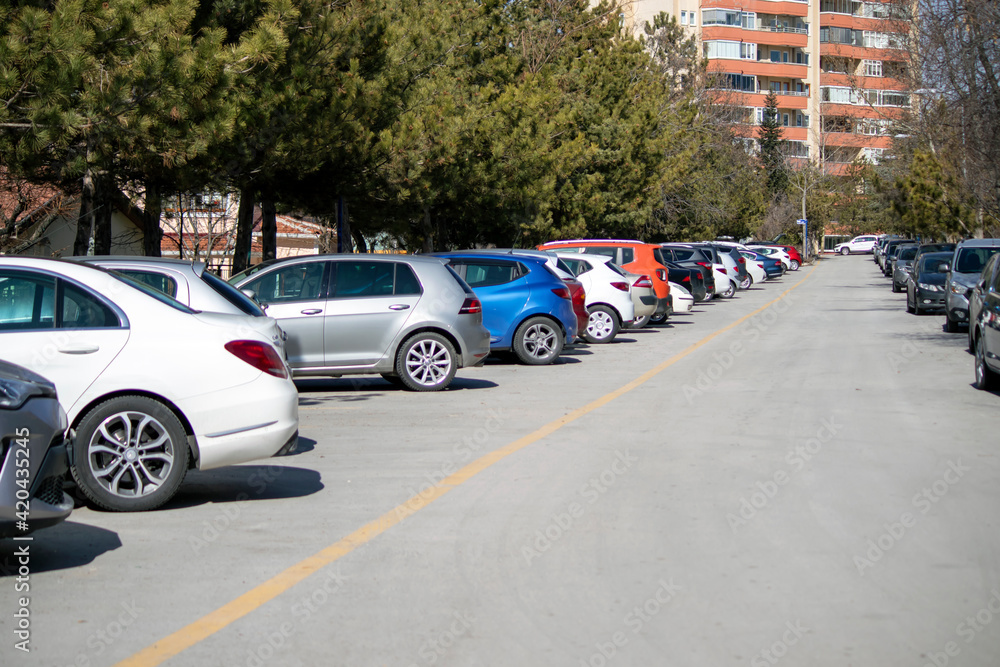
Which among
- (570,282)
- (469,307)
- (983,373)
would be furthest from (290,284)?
(983,373)

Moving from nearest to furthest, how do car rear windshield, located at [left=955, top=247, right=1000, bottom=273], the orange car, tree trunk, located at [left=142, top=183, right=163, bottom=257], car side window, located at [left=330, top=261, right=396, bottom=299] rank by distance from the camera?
car side window, located at [left=330, top=261, right=396, bottom=299] → tree trunk, located at [left=142, top=183, right=163, bottom=257] → car rear windshield, located at [left=955, top=247, right=1000, bottom=273] → the orange car

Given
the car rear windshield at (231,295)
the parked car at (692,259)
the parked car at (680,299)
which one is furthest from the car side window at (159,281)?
the parked car at (692,259)

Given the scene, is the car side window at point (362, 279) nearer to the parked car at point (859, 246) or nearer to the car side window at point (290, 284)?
the car side window at point (290, 284)

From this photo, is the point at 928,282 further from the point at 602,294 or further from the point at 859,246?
the point at 859,246

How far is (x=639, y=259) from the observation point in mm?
23453

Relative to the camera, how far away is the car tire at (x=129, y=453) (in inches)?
272

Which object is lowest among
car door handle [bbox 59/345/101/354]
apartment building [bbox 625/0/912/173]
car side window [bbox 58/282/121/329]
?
car door handle [bbox 59/345/101/354]

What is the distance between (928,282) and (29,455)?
82.3 ft

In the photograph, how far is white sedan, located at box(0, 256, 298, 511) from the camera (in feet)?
22.5

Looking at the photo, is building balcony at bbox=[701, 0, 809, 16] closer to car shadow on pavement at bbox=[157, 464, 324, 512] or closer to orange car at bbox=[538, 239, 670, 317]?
orange car at bbox=[538, 239, 670, 317]

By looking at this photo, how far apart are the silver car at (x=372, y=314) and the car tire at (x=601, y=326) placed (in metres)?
7.29

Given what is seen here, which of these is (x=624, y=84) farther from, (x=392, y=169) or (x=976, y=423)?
(x=976, y=423)

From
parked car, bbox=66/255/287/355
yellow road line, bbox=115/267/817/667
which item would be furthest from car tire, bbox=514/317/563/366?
parked car, bbox=66/255/287/355

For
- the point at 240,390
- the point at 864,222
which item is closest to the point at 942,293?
the point at 240,390
